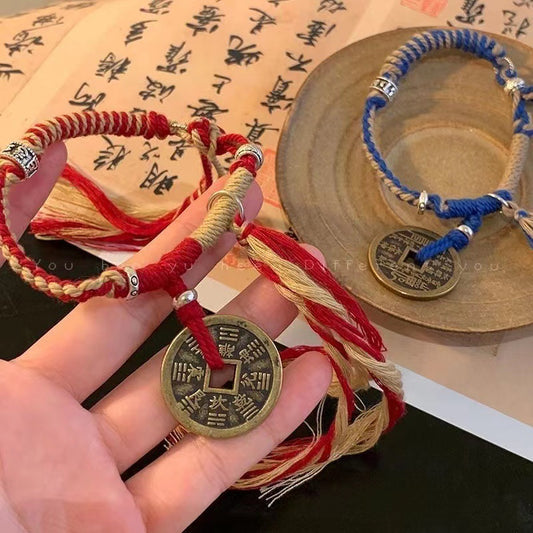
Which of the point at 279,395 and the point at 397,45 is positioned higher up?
the point at 397,45

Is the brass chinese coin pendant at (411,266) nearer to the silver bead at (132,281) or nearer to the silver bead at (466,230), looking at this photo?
the silver bead at (466,230)

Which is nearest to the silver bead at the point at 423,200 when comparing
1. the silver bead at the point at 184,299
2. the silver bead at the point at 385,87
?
the silver bead at the point at 385,87

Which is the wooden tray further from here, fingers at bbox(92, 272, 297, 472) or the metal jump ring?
fingers at bbox(92, 272, 297, 472)

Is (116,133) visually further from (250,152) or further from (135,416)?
(135,416)

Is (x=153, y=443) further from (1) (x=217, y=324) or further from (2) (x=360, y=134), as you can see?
(2) (x=360, y=134)

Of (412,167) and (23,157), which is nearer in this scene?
(23,157)

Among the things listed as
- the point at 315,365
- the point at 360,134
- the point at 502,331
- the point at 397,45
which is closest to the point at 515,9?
the point at 397,45

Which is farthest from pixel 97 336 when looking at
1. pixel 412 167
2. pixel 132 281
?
pixel 412 167
